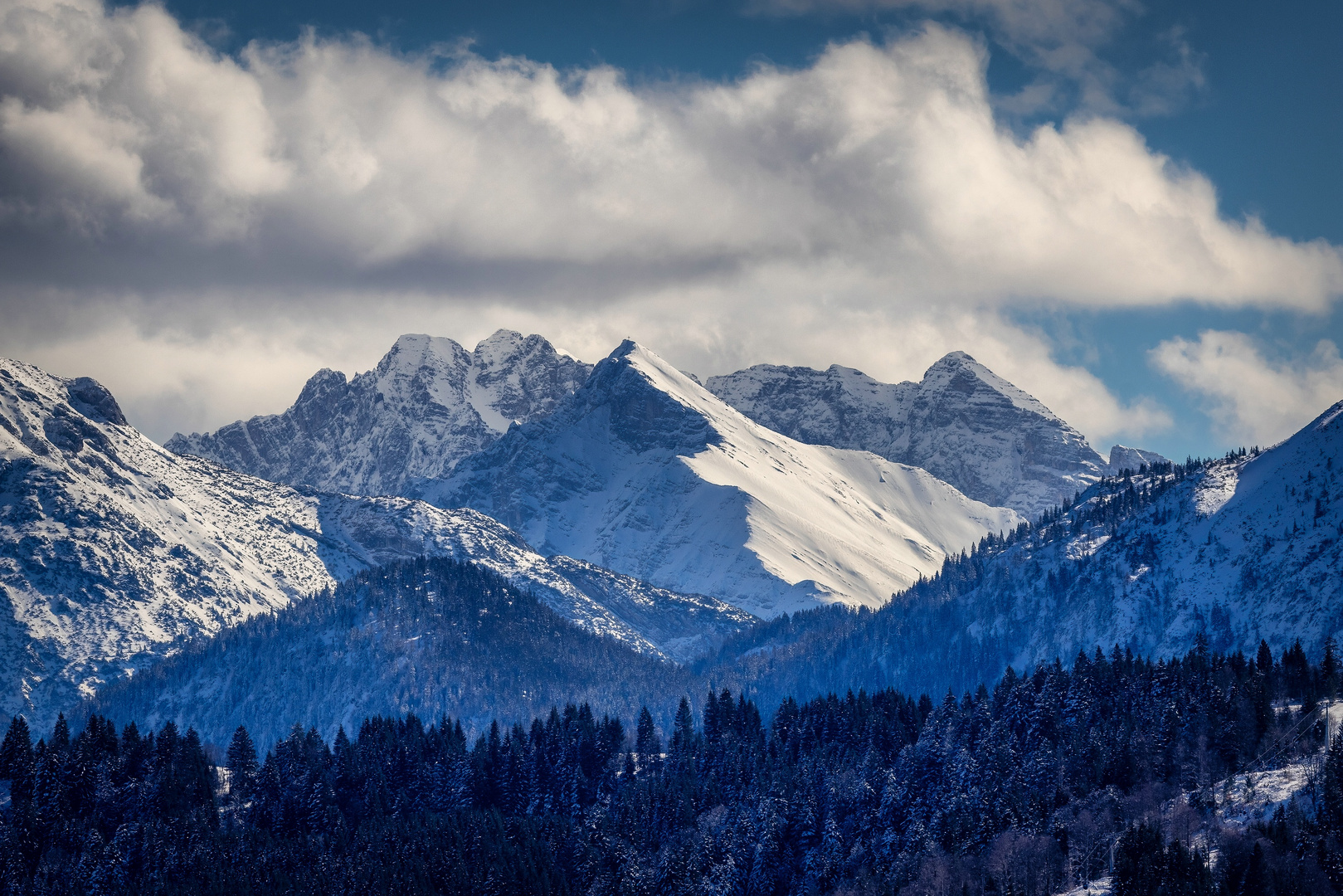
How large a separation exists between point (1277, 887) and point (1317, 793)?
70.9 ft

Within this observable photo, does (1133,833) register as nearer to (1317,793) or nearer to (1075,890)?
(1075,890)

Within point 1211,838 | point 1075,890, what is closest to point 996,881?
point 1075,890

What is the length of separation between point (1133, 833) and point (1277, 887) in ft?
59.8

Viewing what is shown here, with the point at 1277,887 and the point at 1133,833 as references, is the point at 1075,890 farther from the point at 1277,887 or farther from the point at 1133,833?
the point at 1277,887

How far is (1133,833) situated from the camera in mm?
194500

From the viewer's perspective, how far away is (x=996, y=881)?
199m

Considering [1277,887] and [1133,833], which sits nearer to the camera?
[1277,887]

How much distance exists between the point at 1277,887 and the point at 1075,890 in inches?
921

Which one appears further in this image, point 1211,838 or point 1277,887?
point 1211,838

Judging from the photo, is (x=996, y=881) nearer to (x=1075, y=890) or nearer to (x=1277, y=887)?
(x=1075, y=890)

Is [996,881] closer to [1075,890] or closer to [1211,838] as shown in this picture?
[1075,890]

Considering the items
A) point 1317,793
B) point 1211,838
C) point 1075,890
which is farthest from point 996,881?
point 1317,793

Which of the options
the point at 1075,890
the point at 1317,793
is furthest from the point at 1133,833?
the point at 1317,793

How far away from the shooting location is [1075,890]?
19438 centimetres
